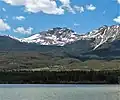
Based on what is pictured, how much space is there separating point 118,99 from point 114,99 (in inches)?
28.9

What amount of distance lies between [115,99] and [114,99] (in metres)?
0.19

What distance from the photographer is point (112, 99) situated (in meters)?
72.6

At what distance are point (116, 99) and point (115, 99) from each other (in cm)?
19

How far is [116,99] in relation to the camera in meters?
72.4

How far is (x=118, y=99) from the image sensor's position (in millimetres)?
72375

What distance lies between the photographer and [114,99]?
238ft

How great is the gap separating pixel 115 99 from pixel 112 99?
21.8 inches

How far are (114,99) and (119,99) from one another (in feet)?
3.06

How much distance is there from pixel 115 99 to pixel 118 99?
1.80 ft

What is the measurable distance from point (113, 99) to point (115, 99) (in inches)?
14.6

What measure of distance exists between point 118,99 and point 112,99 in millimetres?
1101

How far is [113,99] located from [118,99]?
0.92 metres

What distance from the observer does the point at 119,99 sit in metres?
72.1

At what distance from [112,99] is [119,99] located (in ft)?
4.29
